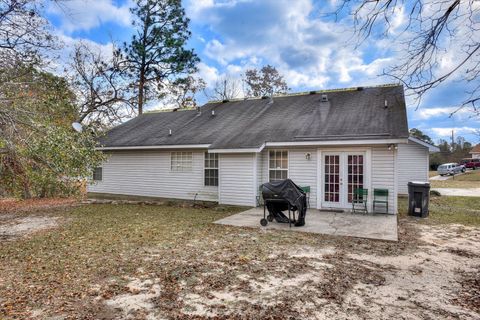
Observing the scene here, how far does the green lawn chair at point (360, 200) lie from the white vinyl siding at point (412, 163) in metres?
6.92

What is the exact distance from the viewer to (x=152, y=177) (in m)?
13.5

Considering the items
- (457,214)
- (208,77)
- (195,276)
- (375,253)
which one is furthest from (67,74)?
(457,214)

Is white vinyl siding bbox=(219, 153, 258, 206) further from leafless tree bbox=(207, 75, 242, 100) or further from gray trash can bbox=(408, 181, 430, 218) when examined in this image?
leafless tree bbox=(207, 75, 242, 100)

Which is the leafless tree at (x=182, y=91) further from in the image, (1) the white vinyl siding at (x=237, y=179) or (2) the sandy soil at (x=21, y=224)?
(2) the sandy soil at (x=21, y=224)

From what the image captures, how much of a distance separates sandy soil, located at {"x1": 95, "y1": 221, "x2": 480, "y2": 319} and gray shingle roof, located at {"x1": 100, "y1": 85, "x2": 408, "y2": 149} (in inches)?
190

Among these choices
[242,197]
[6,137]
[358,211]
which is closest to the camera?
[6,137]

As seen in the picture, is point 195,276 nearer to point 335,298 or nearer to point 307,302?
point 307,302

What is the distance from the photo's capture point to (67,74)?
58.2ft

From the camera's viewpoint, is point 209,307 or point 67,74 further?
point 67,74

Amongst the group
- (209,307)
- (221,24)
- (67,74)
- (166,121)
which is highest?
(221,24)

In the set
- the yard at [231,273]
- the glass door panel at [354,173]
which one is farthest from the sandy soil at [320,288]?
the glass door panel at [354,173]

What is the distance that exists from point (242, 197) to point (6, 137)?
7548mm

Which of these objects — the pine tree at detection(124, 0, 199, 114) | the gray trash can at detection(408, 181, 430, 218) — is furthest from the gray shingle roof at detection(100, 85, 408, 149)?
the pine tree at detection(124, 0, 199, 114)

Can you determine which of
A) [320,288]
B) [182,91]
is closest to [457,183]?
[182,91]
